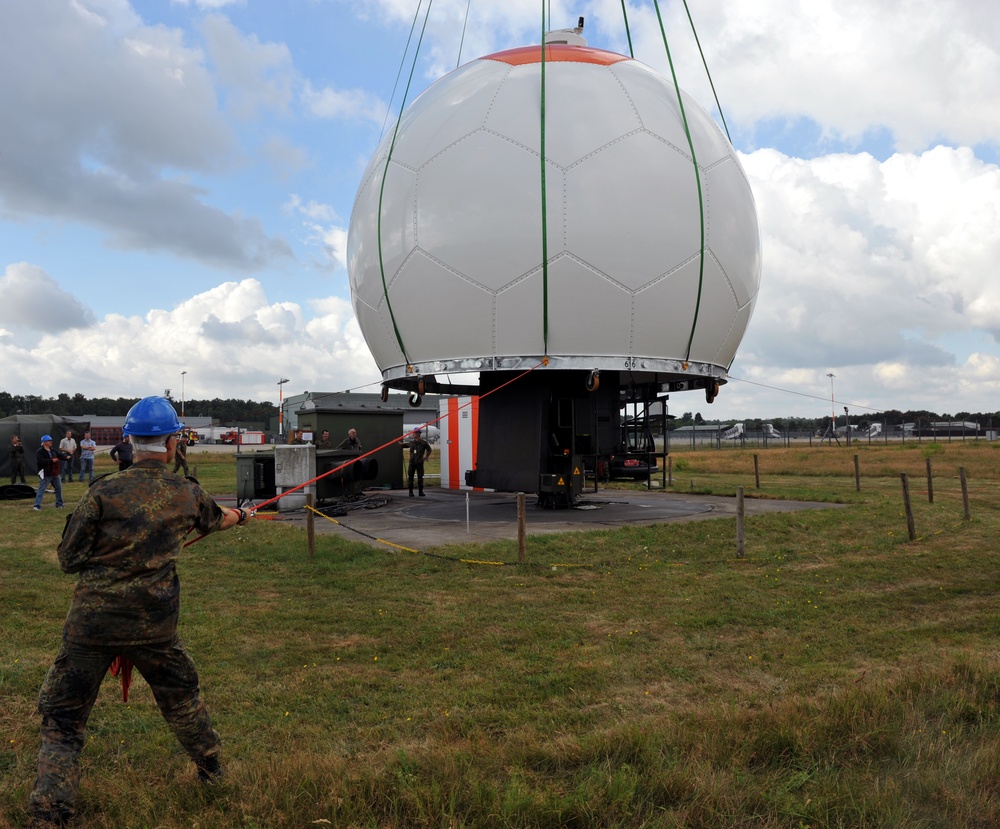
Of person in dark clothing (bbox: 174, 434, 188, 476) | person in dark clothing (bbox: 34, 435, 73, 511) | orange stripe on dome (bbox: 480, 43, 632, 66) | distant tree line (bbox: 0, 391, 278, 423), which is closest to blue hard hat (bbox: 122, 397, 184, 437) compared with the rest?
person in dark clothing (bbox: 174, 434, 188, 476)

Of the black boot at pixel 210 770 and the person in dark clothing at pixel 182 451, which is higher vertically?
the person in dark clothing at pixel 182 451

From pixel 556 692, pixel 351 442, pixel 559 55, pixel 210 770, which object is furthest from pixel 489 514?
pixel 210 770

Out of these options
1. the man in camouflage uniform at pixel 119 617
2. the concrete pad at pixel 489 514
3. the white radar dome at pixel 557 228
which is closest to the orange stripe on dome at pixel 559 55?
the white radar dome at pixel 557 228

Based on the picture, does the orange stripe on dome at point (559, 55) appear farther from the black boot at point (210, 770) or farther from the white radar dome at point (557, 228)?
the black boot at point (210, 770)

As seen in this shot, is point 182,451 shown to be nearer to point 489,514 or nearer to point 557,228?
point 489,514

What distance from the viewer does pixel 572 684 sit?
4867 mm

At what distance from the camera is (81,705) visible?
10.5ft

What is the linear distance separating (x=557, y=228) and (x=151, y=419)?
8433 mm

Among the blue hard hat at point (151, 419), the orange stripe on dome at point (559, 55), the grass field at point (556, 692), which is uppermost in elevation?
the orange stripe on dome at point (559, 55)

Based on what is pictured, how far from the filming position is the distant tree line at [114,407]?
349 feet

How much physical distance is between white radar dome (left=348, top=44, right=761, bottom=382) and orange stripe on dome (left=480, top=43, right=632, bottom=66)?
47 mm

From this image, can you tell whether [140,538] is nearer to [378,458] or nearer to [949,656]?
[949,656]

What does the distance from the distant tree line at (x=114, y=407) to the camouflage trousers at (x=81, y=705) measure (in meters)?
97.9

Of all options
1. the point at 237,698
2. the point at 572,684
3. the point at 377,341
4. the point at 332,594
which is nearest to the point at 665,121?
the point at 377,341
